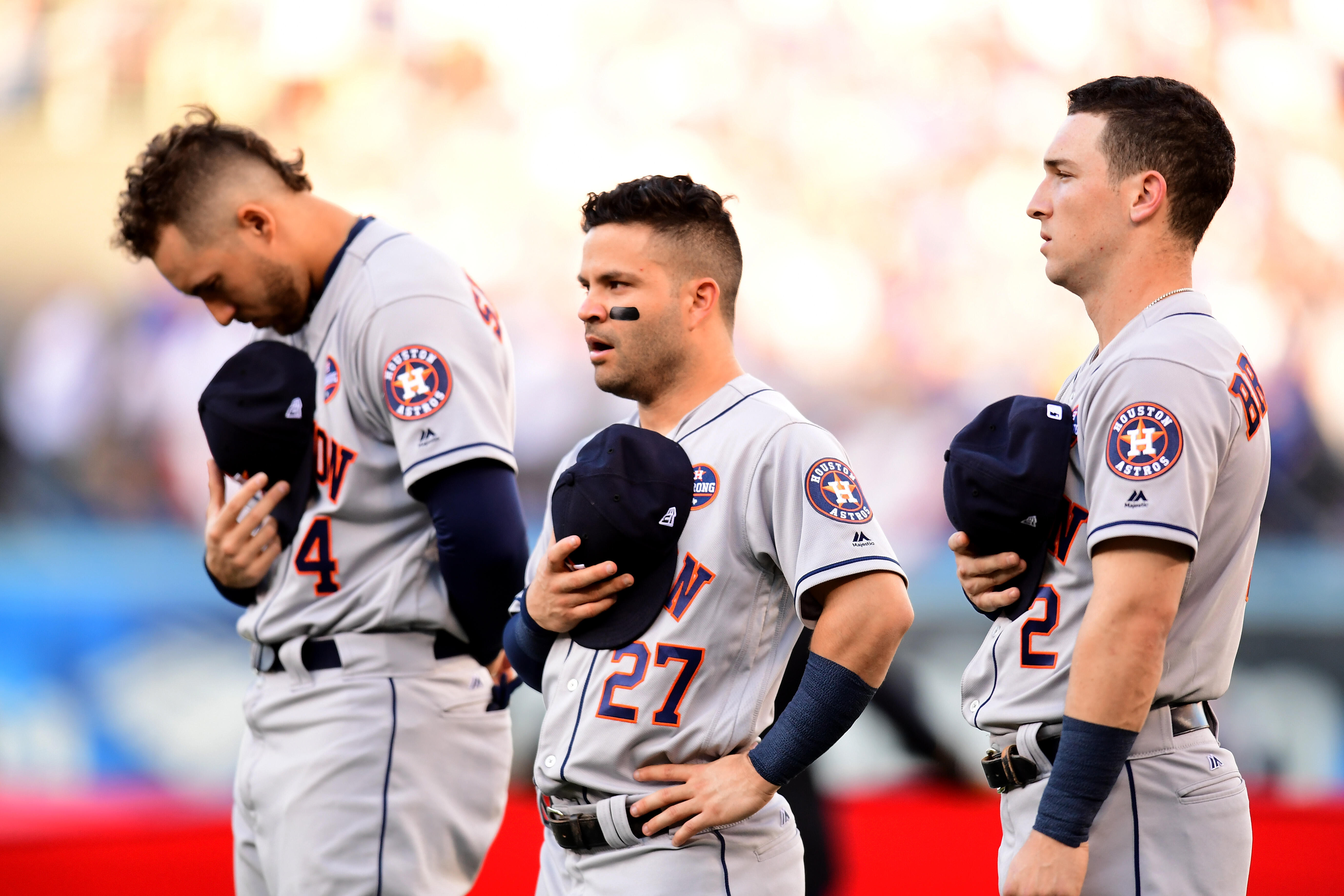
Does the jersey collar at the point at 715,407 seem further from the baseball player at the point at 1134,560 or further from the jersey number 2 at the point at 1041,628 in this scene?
the jersey number 2 at the point at 1041,628

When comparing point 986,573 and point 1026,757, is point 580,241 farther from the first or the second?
point 1026,757

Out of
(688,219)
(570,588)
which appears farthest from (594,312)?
(570,588)

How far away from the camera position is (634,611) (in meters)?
1.80

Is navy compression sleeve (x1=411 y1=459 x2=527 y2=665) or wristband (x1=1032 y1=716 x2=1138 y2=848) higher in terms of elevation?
navy compression sleeve (x1=411 y1=459 x2=527 y2=665)

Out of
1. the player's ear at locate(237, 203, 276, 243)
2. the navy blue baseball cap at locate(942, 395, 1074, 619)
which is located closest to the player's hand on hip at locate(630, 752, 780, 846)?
the navy blue baseball cap at locate(942, 395, 1074, 619)

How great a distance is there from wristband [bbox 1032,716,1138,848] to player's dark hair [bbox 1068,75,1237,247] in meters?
0.71

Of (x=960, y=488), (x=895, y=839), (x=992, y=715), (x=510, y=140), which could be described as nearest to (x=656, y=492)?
(x=960, y=488)

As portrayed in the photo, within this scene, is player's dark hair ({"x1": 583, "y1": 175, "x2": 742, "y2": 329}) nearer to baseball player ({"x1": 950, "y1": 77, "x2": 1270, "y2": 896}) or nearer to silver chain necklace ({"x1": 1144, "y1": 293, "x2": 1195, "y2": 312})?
baseball player ({"x1": 950, "y1": 77, "x2": 1270, "y2": 896})

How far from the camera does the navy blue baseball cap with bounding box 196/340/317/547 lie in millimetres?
2248

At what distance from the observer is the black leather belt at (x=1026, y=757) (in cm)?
159

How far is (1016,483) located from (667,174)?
4.36 meters

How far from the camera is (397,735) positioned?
2.15 m

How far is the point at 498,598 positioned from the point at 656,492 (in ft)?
1.75

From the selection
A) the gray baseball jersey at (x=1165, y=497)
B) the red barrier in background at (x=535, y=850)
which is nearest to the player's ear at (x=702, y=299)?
the gray baseball jersey at (x=1165, y=497)
